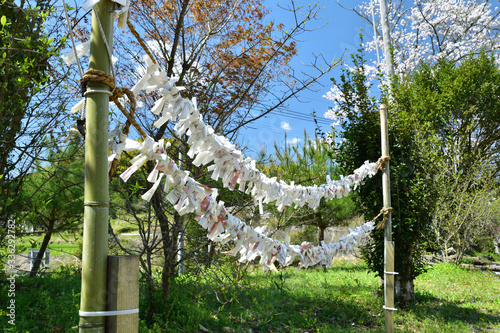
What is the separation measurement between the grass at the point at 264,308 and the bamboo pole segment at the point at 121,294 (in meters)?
1.90

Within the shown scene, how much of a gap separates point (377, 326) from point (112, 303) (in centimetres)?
423

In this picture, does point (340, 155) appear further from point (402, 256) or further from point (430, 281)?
point (430, 281)

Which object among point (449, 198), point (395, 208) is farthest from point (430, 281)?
point (395, 208)

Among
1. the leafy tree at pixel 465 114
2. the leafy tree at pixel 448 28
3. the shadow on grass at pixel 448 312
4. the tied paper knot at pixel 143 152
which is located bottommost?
the shadow on grass at pixel 448 312

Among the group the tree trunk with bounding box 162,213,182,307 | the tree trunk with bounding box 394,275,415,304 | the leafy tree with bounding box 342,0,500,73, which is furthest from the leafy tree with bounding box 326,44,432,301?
the leafy tree with bounding box 342,0,500,73

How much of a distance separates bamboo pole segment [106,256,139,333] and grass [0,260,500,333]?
1.90 m

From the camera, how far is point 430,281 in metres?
7.55

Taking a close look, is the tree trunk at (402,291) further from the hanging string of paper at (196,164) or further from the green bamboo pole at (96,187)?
the green bamboo pole at (96,187)

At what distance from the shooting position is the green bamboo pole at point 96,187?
99cm

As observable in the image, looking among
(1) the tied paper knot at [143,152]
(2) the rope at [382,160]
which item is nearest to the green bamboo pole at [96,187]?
(1) the tied paper knot at [143,152]

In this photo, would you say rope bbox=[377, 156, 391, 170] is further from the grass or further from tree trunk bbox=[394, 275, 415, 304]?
tree trunk bbox=[394, 275, 415, 304]

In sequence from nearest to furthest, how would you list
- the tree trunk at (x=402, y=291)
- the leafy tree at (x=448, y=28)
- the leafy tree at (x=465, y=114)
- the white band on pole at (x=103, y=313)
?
the white band on pole at (x=103, y=313) → the tree trunk at (x=402, y=291) → the leafy tree at (x=465, y=114) → the leafy tree at (x=448, y=28)

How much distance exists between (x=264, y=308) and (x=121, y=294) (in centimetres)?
381

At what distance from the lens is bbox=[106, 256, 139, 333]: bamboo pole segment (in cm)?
100
